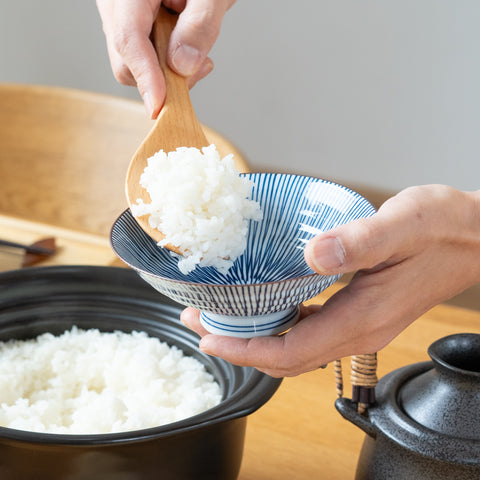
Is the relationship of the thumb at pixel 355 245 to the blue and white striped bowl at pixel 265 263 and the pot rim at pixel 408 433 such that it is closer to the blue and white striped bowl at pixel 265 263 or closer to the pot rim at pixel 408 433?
the blue and white striped bowl at pixel 265 263

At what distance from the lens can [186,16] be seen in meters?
1.16

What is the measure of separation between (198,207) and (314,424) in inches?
18.4

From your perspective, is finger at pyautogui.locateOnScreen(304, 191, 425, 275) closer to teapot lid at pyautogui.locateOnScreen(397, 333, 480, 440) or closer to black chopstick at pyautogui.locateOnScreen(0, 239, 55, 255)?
teapot lid at pyautogui.locateOnScreen(397, 333, 480, 440)

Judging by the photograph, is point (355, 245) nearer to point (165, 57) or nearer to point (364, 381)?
point (364, 381)

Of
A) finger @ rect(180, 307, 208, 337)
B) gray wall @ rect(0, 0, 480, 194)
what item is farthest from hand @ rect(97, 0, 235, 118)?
gray wall @ rect(0, 0, 480, 194)

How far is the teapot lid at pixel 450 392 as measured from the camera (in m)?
0.82

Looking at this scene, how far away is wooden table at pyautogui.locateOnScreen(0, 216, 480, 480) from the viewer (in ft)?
3.42

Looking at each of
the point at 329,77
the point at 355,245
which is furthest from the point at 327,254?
the point at 329,77

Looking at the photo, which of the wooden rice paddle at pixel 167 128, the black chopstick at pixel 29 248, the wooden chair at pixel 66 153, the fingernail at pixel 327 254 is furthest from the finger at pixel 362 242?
the wooden chair at pixel 66 153

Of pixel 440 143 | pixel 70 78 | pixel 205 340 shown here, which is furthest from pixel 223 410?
pixel 70 78

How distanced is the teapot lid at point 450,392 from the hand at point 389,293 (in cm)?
7

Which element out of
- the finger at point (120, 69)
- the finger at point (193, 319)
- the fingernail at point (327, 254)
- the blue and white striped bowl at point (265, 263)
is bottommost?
the finger at point (193, 319)

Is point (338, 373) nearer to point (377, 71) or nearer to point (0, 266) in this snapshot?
point (0, 266)

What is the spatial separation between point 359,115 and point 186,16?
305 cm
